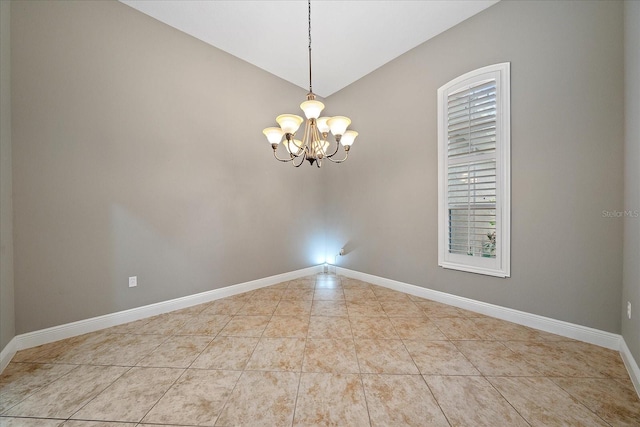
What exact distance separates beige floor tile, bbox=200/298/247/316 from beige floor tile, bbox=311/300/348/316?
939 mm

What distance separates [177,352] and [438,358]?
2156 millimetres

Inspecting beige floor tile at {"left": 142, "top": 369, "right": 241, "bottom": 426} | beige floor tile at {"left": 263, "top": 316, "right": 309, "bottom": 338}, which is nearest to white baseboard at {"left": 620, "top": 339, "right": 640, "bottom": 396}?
beige floor tile at {"left": 263, "top": 316, "right": 309, "bottom": 338}

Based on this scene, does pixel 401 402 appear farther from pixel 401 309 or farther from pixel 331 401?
pixel 401 309

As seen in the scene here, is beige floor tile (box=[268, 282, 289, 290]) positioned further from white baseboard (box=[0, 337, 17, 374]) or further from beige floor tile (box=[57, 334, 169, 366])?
white baseboard (box=[0, 337, 17, 374])

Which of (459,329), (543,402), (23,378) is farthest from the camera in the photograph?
(459,329)

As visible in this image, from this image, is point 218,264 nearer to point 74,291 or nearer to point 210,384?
point 74,291

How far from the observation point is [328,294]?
3.27 meters

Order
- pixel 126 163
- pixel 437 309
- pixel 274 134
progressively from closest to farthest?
1. pixel 274 134
2. pixel 126 163
3. pixel 437 309

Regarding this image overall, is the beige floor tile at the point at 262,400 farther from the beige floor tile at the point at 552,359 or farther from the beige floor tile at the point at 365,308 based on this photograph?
the beige floor tile at the point at 552,359

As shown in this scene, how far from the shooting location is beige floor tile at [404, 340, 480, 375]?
1.68 m

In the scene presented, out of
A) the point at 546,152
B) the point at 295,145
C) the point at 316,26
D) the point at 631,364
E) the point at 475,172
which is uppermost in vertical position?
the point at 316,26

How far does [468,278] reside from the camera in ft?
8.76

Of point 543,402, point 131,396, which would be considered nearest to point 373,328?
point 543,402

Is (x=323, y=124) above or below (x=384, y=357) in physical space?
above
